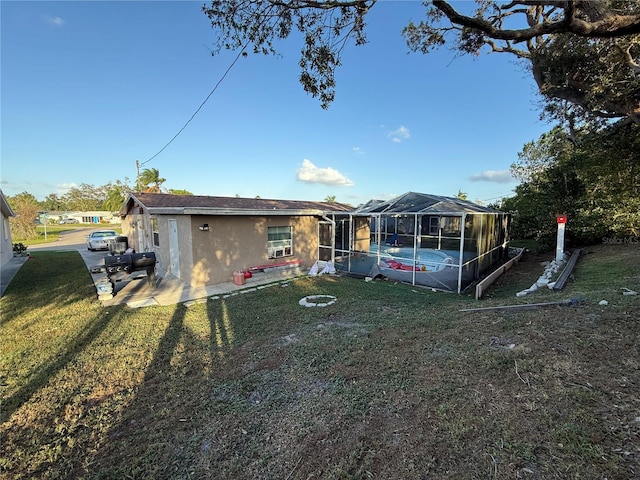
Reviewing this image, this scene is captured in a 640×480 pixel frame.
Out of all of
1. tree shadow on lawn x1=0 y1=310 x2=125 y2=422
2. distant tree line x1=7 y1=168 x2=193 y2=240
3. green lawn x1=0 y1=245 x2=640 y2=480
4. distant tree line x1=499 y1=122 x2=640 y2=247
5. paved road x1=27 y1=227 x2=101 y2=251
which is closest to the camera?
green lawn x1=0 y1=245 x2=640 y2=480

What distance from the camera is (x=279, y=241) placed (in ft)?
35.1

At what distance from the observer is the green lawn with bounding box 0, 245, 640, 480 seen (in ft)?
6.64

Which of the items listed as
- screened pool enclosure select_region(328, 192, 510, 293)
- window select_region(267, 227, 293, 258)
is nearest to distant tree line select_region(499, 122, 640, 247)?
screened pool enclosure select_region(328, 192, 510, 293)

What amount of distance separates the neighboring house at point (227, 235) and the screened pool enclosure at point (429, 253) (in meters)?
0.54

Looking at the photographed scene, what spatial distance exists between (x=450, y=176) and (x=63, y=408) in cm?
2175

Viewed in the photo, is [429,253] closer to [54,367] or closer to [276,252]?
[276,252]

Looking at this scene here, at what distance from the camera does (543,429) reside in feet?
6.75

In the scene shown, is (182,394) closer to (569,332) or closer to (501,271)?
(569,332)

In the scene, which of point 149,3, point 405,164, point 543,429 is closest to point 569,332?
point 543,429

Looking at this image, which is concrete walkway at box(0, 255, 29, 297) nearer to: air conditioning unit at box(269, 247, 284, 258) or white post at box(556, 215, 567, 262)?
air conditioning unit at box(269, 247, 284, 258)

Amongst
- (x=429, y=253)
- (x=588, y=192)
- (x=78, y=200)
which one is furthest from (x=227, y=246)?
(x=78, y=200)

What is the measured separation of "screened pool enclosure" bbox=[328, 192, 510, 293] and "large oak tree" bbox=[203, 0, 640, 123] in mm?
3535

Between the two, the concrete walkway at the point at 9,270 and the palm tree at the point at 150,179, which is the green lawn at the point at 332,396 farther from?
the palm tree at the point at 150,179

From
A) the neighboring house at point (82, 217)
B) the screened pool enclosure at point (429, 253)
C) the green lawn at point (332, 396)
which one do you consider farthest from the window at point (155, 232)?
the neighboring house at point (82, 217)
